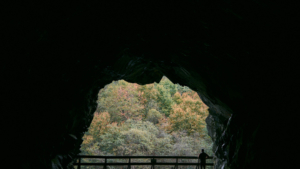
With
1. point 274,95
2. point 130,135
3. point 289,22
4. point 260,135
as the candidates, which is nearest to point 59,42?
point 289,22

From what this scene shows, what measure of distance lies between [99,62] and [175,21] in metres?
3.02

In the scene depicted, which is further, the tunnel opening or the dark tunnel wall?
the tunnel opening

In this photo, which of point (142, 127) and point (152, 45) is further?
point (142, 127)

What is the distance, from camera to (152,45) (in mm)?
5266

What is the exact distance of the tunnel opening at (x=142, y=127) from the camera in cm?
1623

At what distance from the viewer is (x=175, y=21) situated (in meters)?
3.52

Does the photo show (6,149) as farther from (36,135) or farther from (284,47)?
(284,47)

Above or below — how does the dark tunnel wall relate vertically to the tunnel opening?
above

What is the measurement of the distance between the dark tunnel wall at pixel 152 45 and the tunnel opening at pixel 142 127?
1165 centimetres

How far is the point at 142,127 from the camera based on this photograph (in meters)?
17.8

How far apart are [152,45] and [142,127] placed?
13.6m

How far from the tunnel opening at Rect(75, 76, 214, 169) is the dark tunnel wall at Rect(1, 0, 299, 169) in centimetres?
1165

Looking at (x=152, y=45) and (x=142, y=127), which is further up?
(x=152, y=45)

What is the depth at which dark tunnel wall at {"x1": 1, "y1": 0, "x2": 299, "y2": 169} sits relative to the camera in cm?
266
